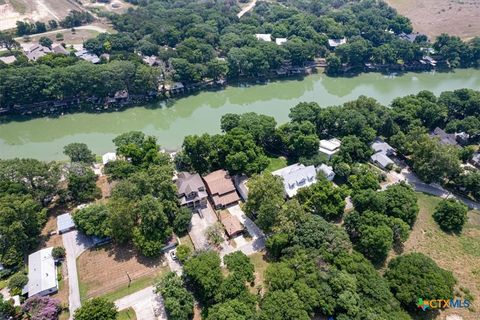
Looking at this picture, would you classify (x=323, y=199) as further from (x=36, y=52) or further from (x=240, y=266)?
(x=36, y=52)

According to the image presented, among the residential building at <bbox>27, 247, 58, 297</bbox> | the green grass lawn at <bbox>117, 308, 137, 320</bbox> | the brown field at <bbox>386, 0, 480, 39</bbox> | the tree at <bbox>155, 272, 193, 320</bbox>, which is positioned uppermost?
the brown field at <bbox>386, 0, 480, 39</bbox>

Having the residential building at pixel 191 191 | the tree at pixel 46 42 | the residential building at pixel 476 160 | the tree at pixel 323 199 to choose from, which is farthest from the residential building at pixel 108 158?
the residential building at pixel 476 160

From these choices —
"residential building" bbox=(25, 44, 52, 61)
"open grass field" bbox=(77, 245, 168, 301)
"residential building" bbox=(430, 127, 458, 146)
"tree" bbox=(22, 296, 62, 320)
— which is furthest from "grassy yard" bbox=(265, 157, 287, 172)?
"residential building" bbox=(25, 44, 52, 61)

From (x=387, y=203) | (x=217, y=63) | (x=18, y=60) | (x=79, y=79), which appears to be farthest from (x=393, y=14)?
(x=18, y=60)

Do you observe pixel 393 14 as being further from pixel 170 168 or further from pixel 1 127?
pixel 1 127

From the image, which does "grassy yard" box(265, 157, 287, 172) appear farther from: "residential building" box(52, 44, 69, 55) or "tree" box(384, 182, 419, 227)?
"residential building" box(52, 44, 69, 55)

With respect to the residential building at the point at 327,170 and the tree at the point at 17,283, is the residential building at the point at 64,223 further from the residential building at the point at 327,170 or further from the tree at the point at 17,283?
the residential building at the point at 327,170

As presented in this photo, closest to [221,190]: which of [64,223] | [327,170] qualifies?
[327,170]
